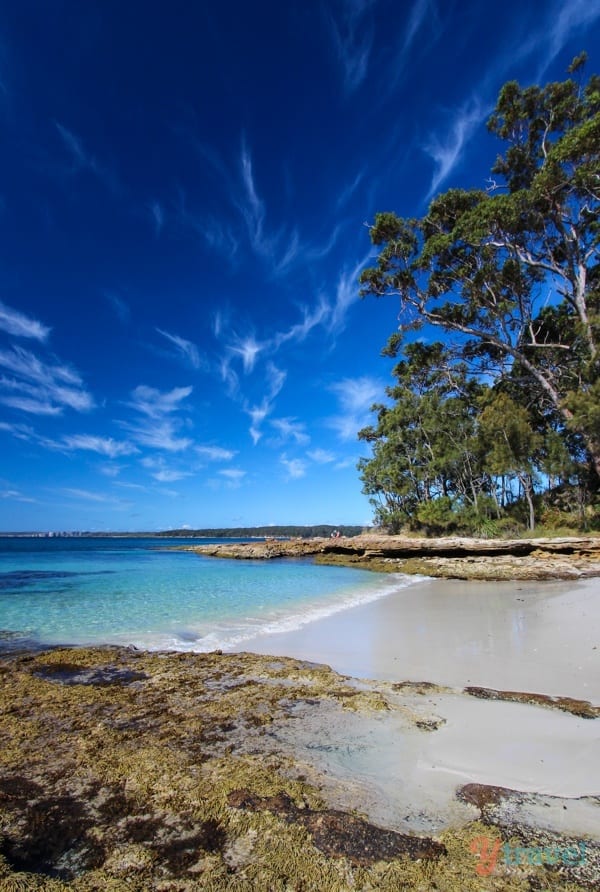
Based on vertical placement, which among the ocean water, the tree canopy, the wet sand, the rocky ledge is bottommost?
the ocean water

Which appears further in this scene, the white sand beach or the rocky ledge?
the rocky ledge

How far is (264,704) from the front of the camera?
438cm

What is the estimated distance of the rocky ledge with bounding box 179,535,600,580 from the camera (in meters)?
16.6

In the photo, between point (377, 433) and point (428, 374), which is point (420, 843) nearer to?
point (428, 374)

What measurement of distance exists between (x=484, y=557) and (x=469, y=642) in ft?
53.1

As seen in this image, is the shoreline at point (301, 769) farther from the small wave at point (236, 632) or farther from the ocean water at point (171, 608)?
the ocean water at point (171, 608)

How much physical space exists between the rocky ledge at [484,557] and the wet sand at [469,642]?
18.6ft

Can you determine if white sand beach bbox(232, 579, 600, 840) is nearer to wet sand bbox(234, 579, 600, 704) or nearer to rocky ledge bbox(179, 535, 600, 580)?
wet sand bbox(234, 579, 600, 704)

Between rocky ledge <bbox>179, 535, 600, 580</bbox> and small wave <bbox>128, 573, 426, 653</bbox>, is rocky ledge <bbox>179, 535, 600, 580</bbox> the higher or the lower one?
the higher one

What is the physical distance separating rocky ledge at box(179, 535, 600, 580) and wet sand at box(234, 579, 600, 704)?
5.68 metres

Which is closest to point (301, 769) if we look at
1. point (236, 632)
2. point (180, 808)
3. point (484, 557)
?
point (180, 808)

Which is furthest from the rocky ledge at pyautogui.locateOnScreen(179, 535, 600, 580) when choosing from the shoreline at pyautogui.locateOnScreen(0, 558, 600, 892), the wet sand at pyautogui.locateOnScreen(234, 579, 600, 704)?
the shoreline at pyautogui.locateOnScreen(0, 558, 600, 892)

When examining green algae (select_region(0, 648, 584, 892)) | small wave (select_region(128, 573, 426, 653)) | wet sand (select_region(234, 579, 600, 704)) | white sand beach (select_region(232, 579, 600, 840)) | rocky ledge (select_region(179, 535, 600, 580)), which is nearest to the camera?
green algae (select_region(0, 648, 584, 892))

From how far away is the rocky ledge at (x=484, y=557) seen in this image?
16.6 m
